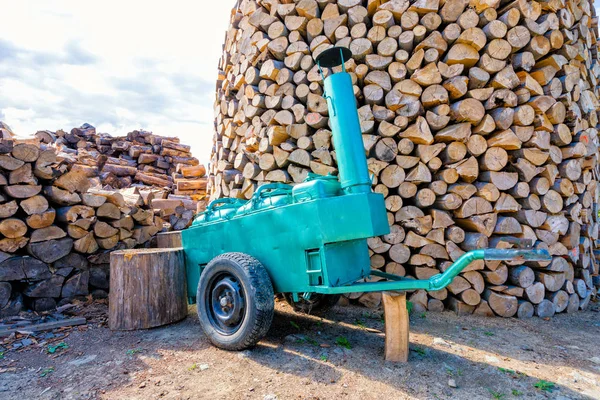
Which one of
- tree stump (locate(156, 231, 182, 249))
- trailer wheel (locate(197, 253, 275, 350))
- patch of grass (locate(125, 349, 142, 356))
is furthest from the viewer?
tree stump (locate(156, 231, 182, 249))

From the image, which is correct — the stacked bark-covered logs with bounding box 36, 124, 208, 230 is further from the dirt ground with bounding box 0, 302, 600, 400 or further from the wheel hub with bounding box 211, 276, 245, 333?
the dirt ground with bounding box 0, 302, 600, 400

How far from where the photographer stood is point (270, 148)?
4430mm

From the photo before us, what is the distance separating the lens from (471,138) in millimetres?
3678

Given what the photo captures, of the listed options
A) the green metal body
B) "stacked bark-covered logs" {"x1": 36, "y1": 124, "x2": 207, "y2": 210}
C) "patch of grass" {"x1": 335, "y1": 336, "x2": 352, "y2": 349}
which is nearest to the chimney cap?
the green metal body

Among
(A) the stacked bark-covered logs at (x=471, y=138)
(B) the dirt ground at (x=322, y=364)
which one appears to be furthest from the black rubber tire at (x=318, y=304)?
(A) the stacked bark-covered logs at (x=471, y=138)

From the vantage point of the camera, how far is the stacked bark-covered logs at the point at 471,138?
368 cm

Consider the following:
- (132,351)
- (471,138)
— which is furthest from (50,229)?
(471,138)

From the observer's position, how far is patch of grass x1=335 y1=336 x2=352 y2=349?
9.58 ft

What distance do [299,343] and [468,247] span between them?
2.08 m

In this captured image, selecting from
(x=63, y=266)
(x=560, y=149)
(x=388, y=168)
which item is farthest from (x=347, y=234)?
(x=63, y=266)

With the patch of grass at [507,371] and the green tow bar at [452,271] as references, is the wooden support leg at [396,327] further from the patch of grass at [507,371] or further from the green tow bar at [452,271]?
the patch of grass at [507,371]

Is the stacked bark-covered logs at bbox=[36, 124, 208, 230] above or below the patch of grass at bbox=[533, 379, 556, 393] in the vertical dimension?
above

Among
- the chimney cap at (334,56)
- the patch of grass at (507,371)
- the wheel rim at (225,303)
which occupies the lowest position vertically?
the patch of grass at (507,371)

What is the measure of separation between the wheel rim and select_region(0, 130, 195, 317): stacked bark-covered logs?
83.1 inches
